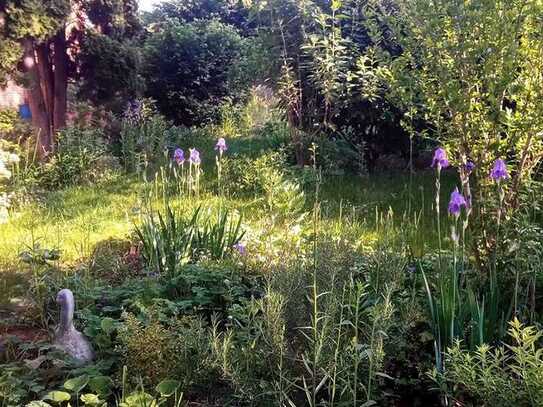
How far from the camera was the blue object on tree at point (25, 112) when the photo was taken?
814cm

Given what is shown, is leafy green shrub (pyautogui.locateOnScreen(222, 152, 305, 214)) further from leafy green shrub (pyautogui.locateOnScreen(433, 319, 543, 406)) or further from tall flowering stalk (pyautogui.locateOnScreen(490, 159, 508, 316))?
leafy green shrub (pyautogui.locateOnScreen(433, 319, 543, 406))

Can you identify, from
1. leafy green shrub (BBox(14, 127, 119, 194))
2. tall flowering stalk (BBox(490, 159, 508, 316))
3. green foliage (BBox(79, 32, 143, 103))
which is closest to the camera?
tall flowering stalk (BBox(490, 159, 508, 316))

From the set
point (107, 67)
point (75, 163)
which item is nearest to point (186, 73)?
point (107, 67)

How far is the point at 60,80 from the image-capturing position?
7.74m

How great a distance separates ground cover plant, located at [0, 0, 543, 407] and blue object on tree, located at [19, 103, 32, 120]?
4.52 feet

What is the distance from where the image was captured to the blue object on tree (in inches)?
320

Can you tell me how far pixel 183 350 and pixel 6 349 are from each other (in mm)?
948

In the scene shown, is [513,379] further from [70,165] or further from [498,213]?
[70,165]

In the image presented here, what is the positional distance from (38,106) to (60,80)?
1.42 feet

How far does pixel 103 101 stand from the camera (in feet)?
26.2

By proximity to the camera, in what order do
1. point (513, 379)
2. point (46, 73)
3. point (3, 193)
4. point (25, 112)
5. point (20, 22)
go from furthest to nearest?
point (25, 112)
point (46, 73)
point (20, 22)
point (3, 193)
point (513, 379)

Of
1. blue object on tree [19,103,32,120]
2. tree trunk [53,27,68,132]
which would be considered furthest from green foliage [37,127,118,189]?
blue object on tree [19,103,32,120]

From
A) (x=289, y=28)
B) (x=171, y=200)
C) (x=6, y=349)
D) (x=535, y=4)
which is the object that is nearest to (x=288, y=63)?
(x=289, y=28)

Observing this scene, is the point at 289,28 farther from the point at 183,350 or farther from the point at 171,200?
the point at 183,350
